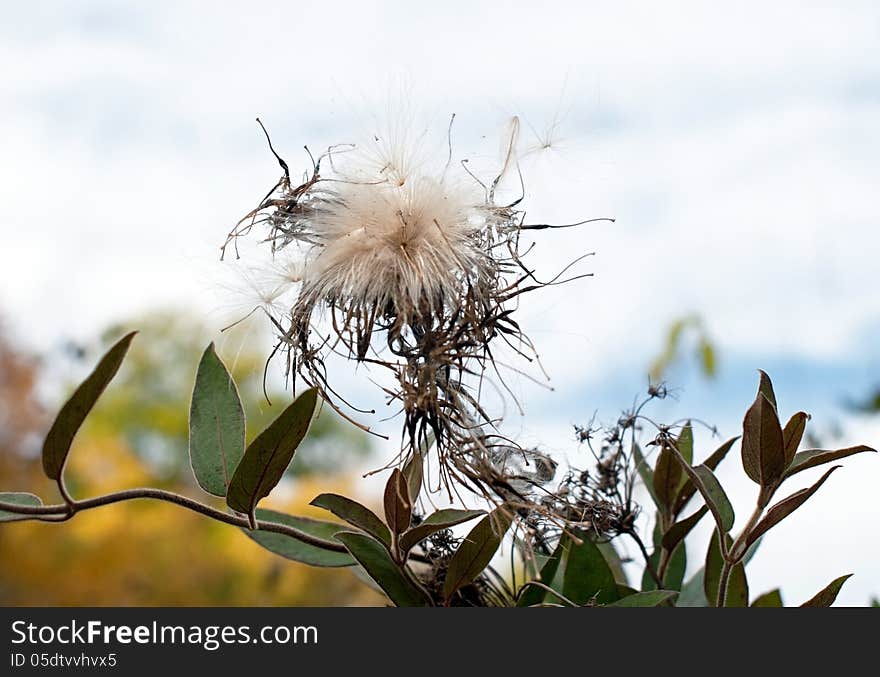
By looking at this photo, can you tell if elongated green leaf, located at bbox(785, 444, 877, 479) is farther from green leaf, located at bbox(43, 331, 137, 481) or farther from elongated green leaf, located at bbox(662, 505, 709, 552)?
green leaf, located at bbox(43, 331, 137, 481)

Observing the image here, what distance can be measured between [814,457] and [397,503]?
9.2 inches

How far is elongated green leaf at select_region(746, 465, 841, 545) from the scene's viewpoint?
0.51 meters

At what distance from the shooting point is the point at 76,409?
A: 48cm

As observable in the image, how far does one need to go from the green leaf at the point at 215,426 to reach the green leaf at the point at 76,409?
74mm

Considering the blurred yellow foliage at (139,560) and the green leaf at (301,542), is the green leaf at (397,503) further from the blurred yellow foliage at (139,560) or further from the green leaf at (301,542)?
the blurred yellow foliage at (139,560)

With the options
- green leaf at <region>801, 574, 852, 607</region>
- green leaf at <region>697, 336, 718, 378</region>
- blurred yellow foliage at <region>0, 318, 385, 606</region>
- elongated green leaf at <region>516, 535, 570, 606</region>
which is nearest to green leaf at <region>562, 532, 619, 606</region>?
elongated green leaf at <region>516, 535, 570, 606</region>

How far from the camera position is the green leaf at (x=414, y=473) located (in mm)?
543

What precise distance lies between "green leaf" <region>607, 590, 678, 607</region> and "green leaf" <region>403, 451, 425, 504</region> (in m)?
0.13

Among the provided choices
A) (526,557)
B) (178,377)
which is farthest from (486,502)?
(178,377)

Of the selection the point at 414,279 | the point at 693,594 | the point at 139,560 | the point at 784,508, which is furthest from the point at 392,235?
the point at 139,560

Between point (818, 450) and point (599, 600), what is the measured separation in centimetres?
15

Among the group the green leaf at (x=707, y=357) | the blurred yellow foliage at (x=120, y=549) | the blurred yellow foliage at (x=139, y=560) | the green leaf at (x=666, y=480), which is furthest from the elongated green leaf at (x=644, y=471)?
the blurred yellow foliage at (x=139, y=560)

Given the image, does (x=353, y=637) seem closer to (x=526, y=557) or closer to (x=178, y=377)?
(x=526, y=557)

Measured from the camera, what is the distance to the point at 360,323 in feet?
1.73
